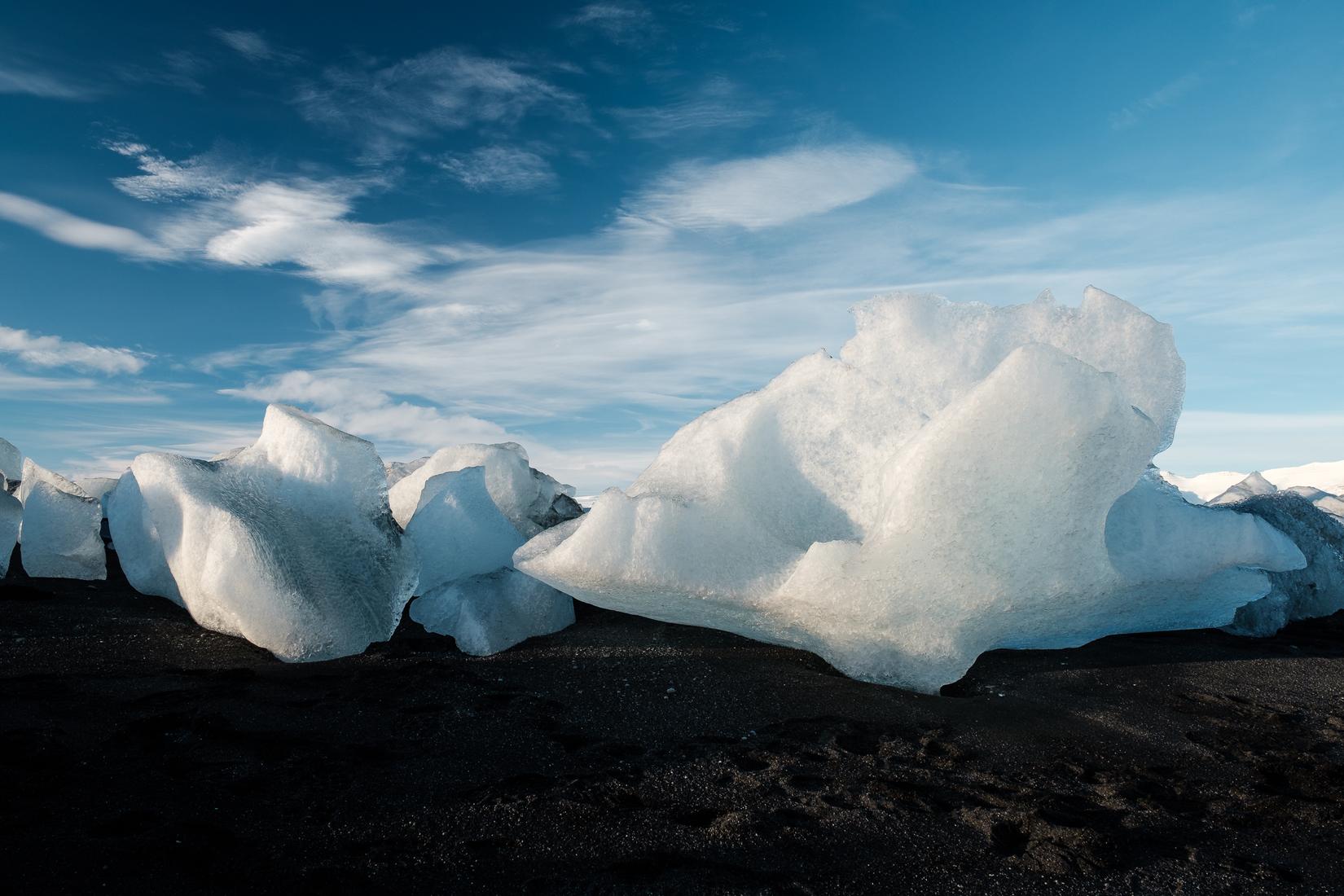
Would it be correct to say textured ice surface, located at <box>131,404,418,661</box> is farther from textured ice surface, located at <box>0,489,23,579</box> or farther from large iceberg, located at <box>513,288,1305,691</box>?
textured ice surface, located at <box>0,489,23,579</box>

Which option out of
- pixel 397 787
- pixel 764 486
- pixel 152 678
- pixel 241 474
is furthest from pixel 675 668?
pixel 241 474

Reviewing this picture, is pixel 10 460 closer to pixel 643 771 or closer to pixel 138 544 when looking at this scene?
pixel 138 544

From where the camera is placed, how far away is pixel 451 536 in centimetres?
442

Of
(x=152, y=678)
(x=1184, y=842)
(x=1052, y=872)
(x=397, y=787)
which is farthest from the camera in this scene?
(x=152, y=678)

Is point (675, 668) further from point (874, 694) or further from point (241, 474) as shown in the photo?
point (241, 474)

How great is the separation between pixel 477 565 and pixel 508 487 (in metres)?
0.70

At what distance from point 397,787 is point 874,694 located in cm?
175

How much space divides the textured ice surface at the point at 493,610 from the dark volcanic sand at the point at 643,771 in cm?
14

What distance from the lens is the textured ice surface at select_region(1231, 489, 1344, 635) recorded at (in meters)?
4.99

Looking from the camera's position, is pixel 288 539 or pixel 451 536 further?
pixel 451 536

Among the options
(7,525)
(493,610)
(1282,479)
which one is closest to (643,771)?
(493,610)

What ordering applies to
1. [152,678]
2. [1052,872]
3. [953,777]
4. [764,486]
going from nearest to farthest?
[1052,872] < [953,777] < [152,678] < [764,486]

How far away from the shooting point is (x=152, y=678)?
314 cm

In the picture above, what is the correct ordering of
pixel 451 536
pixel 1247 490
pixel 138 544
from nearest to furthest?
pixel 138 544 → pixel 451 536 → pixel 1247 490
